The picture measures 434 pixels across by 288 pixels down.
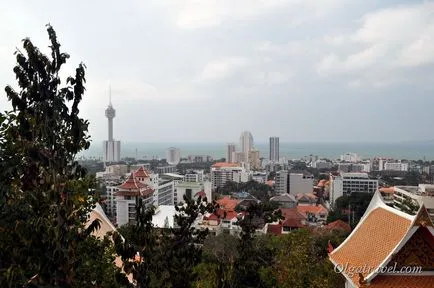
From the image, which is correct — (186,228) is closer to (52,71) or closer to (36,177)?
(36,177)

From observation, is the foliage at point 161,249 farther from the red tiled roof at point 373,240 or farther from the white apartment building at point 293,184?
the white apartment building at point 293,184

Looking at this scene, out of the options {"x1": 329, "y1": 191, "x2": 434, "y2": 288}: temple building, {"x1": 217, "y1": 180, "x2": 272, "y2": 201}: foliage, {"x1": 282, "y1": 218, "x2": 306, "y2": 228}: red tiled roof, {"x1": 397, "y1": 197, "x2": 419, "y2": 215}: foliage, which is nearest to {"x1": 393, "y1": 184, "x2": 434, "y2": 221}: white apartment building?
{"x1": 397, "y1": 197, "x2": 419, "y2": 215}: foliage

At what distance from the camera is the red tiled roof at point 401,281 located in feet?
28.6

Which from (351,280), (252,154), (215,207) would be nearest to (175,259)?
(215,207)

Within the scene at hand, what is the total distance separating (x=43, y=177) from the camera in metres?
4.39

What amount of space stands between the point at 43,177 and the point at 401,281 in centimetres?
758

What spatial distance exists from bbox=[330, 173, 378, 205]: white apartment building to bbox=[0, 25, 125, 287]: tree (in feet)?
210

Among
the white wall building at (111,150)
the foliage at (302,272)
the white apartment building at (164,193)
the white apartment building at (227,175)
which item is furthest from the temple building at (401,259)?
the white wall building at (111,150)

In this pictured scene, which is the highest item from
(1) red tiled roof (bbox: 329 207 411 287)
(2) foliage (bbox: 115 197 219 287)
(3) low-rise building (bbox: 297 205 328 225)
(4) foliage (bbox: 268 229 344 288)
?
(2) foliage (bbox: 115 197 219 287)

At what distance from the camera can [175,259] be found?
5.74 m

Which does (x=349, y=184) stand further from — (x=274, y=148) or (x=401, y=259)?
(x=274, y=148)

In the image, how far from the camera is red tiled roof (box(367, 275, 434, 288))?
870 cm

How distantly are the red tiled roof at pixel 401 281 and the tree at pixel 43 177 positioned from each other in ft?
21.5

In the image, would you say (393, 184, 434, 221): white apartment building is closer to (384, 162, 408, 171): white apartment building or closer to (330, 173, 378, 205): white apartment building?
(330, 173, 378, 205): white apartment building
